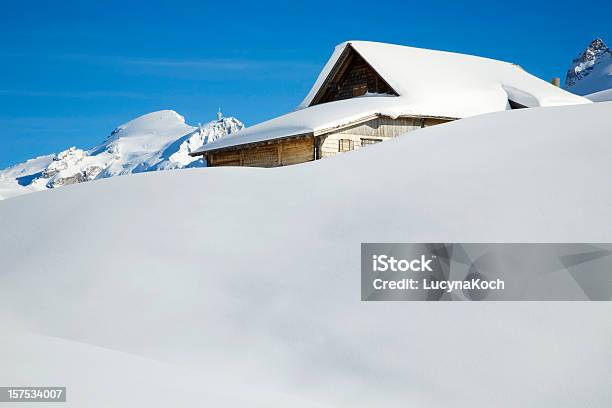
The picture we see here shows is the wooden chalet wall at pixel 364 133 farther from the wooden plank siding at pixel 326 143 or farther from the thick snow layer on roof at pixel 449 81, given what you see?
the thick snow layer on roof at pixel 449 81

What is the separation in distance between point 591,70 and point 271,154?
106433 millimetres

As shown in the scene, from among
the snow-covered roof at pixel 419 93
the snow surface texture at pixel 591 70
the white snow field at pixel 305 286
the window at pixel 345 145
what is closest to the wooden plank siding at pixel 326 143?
the window at pixel 345 145

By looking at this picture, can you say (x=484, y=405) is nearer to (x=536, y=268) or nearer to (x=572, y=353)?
(x=572, y=353)

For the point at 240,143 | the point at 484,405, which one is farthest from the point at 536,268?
the point at 240,143

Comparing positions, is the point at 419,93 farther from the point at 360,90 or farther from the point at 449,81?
the point at 360,90

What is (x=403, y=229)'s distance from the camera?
5.53 metres

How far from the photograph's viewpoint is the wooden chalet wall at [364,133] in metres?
16.1

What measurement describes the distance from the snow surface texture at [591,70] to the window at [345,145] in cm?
7401

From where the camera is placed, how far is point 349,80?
20.9 metres

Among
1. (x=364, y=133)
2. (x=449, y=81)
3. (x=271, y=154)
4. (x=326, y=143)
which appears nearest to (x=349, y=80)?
(x=449, y=81)

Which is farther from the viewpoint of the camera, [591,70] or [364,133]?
[591,70]

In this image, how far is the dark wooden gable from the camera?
779 inches

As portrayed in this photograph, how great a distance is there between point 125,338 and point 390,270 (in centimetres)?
212

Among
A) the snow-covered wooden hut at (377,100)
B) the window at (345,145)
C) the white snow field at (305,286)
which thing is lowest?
the white snow field at (305,286)
